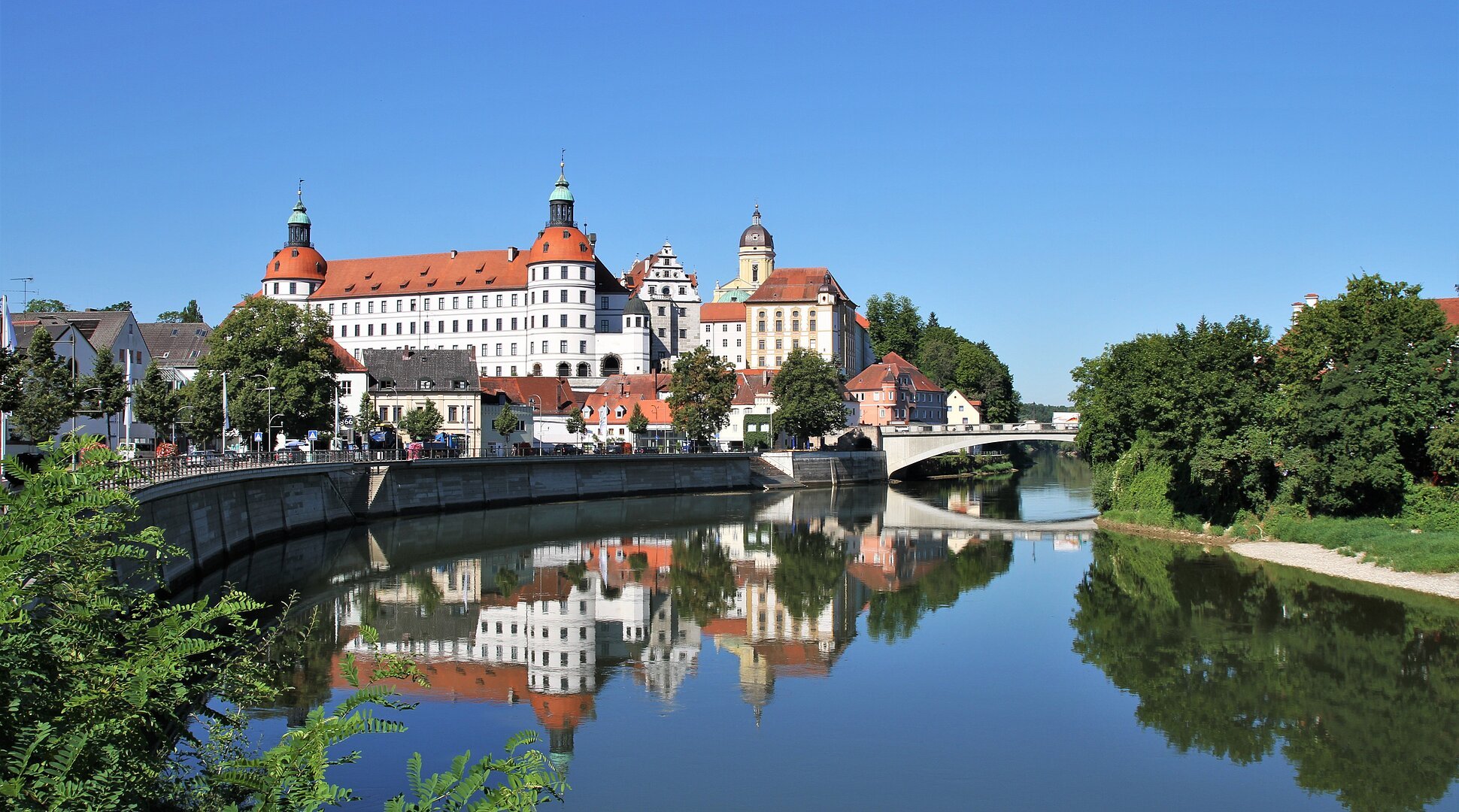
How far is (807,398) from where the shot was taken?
92562mm

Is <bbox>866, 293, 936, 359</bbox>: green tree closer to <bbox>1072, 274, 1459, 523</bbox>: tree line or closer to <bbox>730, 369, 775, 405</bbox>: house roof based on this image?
<bbox>730, 369, 775, 405</bbox>: house roof

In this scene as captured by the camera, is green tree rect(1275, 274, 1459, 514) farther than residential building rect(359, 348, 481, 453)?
No

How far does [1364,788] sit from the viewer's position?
746 inches

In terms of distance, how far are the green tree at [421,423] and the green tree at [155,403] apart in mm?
20832

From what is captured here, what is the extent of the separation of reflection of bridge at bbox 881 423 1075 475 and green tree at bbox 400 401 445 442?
1385 inches

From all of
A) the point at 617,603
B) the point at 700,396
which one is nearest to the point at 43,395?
the point at 617,603

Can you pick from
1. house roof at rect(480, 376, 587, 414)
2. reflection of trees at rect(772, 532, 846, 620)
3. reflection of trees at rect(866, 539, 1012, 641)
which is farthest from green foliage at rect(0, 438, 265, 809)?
house roof at rect(480, 376, 587, 414)

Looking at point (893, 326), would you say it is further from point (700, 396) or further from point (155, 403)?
point (155, 403)

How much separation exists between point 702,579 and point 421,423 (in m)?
39.9

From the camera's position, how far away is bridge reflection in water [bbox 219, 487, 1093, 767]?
26328 millimetres

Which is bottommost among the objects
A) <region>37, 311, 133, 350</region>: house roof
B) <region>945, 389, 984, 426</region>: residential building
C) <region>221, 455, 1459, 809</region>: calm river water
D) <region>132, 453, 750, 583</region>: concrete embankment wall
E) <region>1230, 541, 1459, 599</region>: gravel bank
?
<region>221, 455, 1459, 809</region>: calm river water

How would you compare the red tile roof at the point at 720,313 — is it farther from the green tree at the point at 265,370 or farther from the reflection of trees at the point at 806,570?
the reflection of trees at the point at 806,570

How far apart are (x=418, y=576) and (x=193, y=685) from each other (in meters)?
29.2

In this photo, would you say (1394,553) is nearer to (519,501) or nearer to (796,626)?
(796,626)
